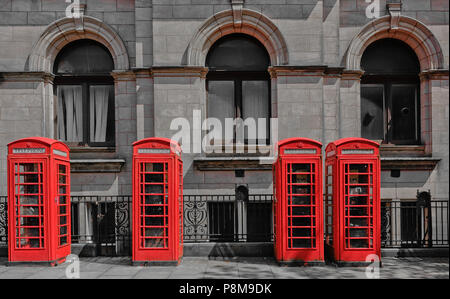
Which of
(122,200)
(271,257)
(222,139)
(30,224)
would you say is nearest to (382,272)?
(271,257)

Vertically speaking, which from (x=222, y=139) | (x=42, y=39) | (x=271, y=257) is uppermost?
(x=42, y=39)

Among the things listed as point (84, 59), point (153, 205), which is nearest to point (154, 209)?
point (153, 205)

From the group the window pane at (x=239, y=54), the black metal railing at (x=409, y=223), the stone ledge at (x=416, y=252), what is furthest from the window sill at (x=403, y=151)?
the window pane at (x=239, y=54)

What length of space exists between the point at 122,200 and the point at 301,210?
4529mm

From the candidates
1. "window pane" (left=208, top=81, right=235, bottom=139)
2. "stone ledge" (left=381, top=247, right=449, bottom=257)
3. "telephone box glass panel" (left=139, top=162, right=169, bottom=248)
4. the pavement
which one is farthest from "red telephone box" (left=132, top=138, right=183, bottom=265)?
"stone ledge" (left=381, top=247, right=449, bottom=257)

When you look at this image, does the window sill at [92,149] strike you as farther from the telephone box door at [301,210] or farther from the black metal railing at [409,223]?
the black metal railing at [409,223]

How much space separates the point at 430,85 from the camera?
12.8 metres

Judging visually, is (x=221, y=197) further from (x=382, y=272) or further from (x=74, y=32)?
(x=74, y=32)

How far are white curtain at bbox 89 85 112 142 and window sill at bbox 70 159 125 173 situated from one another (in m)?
0.98

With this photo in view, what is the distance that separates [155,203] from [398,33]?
8.05 meters

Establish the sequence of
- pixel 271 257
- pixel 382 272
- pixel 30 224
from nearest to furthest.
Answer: pixel 382 272, pixel 30 224, pixel 271 257

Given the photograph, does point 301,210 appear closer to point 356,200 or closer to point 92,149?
point 356,200

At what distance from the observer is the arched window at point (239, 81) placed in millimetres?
12773

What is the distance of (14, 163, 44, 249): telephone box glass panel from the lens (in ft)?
32.9
